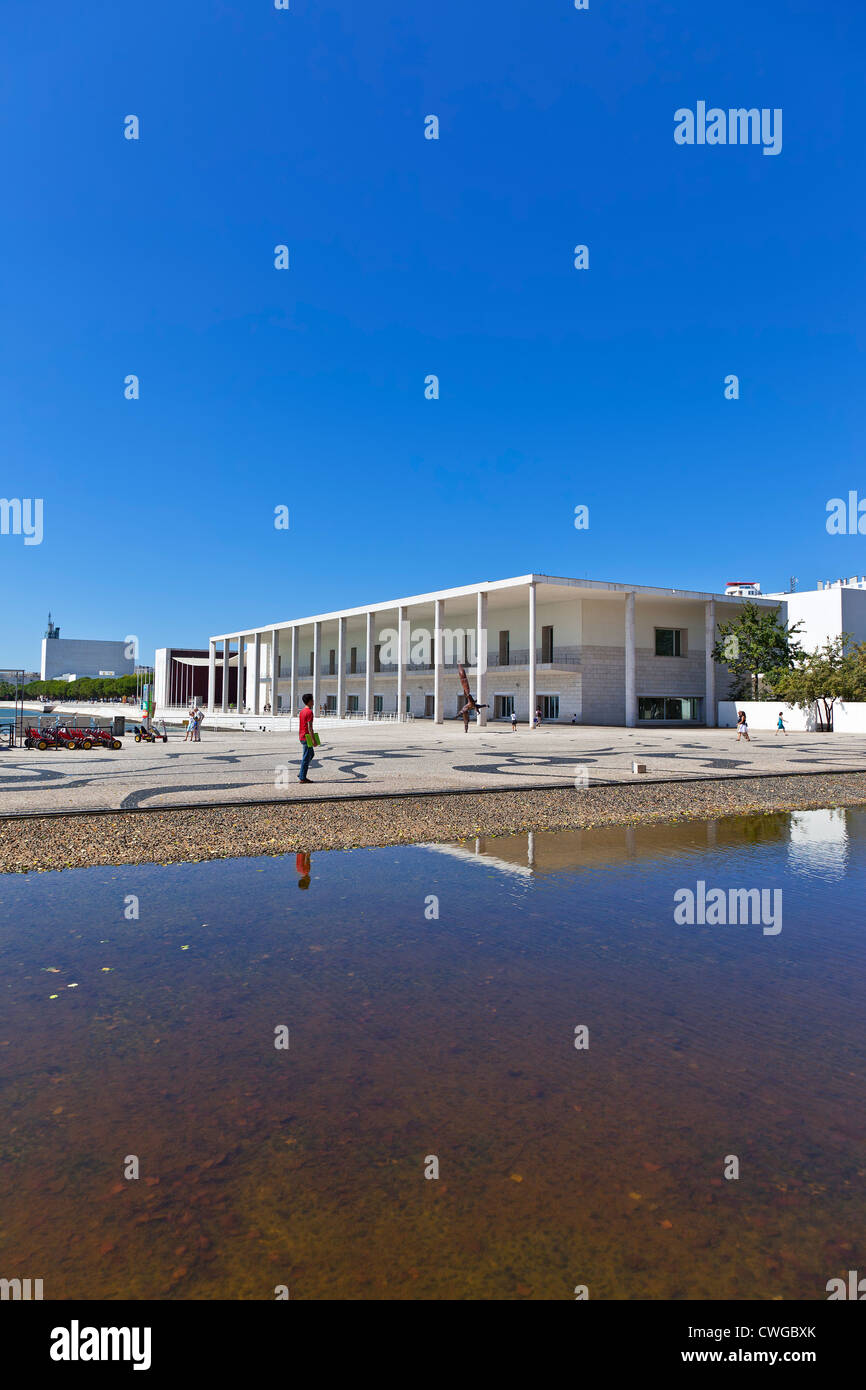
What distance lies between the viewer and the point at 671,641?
166ft

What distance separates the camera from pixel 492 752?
938 inches

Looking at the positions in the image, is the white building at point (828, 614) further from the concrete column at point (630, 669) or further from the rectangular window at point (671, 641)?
the concrete column at point (630, 669)

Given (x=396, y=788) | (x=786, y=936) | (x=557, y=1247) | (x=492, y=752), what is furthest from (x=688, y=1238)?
(x=492, y=752)

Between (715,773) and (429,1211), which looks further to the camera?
(715,773)

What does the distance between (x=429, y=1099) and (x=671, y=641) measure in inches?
1959

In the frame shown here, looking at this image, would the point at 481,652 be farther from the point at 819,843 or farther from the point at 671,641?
the point at 819,843

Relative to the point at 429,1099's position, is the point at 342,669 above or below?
above

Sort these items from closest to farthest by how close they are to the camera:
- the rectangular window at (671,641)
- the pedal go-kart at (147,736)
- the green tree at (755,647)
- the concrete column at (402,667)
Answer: the pedal go-kart at (147,736) → the green tree at (755,647) → the rectangular window at (671,641) → the concrete column at (402,667)

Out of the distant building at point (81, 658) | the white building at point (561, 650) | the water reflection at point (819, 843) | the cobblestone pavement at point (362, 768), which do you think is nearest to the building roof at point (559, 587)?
the white building at point (561, 650)

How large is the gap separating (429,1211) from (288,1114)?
0.88m

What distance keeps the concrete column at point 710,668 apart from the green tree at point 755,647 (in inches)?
17.3

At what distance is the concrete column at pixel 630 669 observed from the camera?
45.5m

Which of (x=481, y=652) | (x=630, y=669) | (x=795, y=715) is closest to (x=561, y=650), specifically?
(x=630, y=669)
